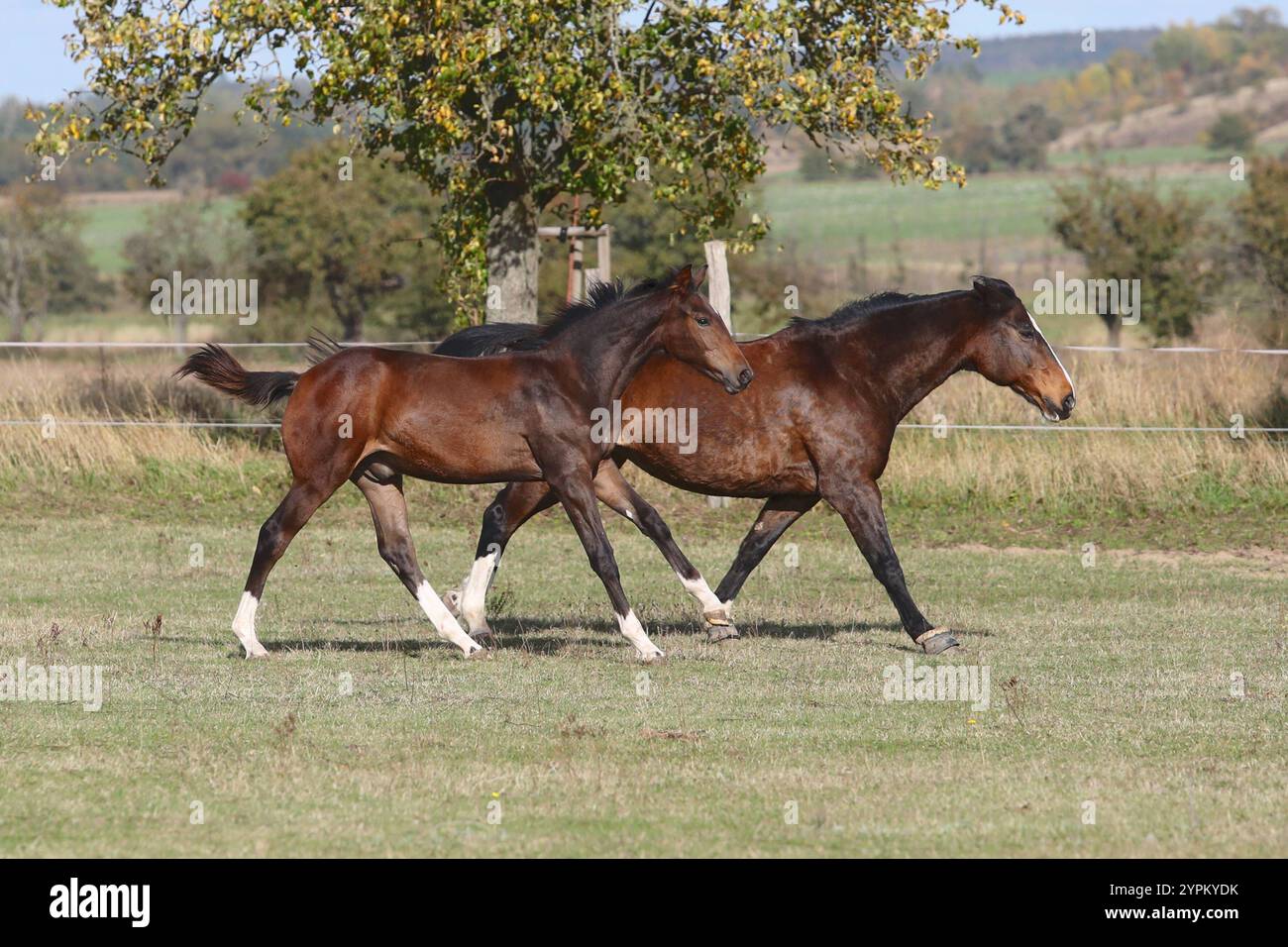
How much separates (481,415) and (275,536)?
1.25 m

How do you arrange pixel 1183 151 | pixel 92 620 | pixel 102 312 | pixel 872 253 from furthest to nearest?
pixel 1183 151
pixel 872 253
pixel 102 312
pixel 92 620

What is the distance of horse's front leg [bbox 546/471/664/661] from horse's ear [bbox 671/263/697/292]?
1164mm

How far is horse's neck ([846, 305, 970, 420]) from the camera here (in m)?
10.2

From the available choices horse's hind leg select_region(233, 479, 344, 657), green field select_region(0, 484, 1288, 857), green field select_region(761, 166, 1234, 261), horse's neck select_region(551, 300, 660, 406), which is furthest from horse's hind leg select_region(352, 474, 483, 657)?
green field select_region(761, 166, 1234, 261)

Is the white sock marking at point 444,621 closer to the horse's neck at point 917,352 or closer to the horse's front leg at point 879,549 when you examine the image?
the horse's front leg at point 879,549

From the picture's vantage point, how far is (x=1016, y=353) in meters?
10.1

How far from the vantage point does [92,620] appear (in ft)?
35.9

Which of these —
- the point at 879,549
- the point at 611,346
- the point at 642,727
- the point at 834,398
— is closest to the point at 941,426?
the point at 834,398

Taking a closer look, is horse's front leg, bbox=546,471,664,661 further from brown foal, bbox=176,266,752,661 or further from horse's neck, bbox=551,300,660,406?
horse's neck, bbox=551,300,660,406

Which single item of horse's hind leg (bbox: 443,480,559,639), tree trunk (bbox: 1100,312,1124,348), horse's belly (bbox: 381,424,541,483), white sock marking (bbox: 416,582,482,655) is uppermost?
tree trunk (bbox: 1100,312,1124,348)

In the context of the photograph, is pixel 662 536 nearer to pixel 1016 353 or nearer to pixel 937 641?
pixel 937 641
